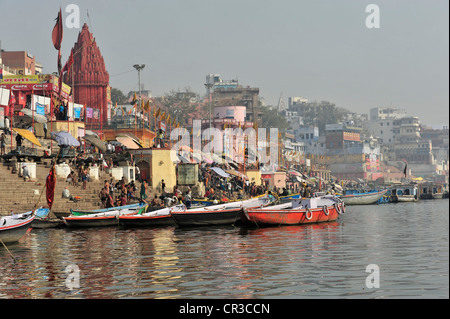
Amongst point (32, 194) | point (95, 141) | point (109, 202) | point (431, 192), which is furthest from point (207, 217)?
point (431, 192)

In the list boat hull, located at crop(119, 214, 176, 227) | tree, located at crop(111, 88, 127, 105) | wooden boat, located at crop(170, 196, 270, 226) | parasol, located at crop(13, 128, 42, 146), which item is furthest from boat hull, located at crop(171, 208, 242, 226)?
tree, located at crop(111, 88, 127, 105)

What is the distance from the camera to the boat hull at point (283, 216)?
2902 cm

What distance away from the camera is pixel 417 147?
156 m

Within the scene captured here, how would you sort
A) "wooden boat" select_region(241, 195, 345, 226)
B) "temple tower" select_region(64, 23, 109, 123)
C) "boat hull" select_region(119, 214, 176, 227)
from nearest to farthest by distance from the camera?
"boat hull" select_region(119, 214, 176, 227) → "wooden boat" select_region(241, 195, 345, 226) → "temple tower" select_region(64, 23, 109, 123)

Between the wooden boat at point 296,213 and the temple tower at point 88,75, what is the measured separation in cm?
3206

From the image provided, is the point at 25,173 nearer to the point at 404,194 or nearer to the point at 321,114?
the point at 404,194

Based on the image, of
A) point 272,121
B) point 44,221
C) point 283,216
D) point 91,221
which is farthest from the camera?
point 272,121

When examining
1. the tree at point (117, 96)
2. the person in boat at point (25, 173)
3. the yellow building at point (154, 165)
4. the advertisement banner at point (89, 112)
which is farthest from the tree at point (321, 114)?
the person in boat at point (25, 173)

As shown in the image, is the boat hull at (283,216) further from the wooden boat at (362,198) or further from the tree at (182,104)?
the tree at (182,104)

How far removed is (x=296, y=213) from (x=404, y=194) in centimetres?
5231

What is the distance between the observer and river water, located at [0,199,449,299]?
14227 millimetres

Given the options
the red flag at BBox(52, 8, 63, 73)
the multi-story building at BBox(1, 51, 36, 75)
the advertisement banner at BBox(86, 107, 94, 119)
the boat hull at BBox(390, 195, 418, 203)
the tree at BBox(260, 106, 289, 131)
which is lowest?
the boat hull at BBox(390, 195, 418, 203)

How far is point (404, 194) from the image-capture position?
79.8m

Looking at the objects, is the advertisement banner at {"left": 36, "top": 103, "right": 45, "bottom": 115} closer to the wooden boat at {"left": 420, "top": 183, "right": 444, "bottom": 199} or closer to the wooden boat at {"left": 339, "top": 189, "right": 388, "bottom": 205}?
the wooden boat at {"left": 339, "top": 189, "right": 388, "bottom": 205}
